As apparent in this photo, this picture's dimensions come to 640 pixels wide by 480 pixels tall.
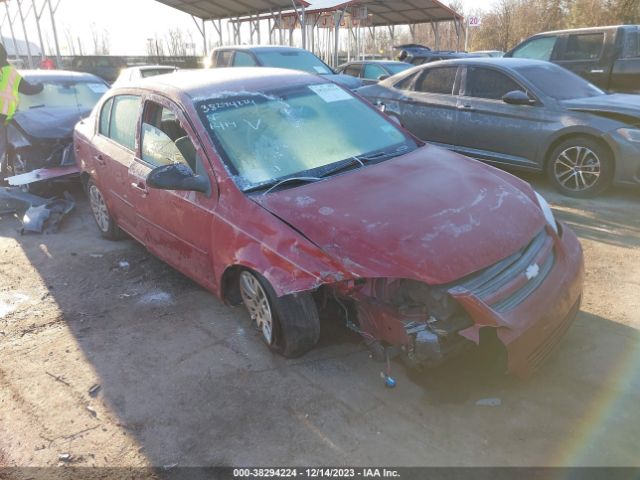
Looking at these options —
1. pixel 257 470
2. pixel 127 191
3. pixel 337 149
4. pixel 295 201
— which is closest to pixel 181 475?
pixel 257 470

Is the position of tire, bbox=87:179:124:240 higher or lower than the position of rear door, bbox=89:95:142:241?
lower

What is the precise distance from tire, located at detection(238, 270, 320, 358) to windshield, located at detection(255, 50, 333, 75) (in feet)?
24.3

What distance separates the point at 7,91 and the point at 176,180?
15.9 ft

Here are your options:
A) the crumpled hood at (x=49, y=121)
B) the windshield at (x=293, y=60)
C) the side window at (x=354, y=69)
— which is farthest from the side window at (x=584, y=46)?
the crumpled hood at (x=49, y=121)

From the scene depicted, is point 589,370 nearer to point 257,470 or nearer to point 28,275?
point 257,470

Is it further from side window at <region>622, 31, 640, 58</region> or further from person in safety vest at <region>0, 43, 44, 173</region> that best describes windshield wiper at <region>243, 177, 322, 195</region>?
side window at <region>622, 31, 640, 58</region>

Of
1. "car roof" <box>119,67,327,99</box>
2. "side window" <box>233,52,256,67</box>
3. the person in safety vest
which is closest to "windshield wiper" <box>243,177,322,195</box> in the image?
"car roof" <box>119,67,327,99</box>

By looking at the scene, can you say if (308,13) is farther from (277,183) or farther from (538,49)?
(277,183)

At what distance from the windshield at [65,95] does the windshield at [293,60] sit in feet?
10.2

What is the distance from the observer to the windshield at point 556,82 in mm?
6066

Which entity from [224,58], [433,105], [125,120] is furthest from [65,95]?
[433,105]

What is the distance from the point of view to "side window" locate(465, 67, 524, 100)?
6234mm

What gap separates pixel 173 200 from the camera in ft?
11.4

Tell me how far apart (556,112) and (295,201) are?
14.4 ft
